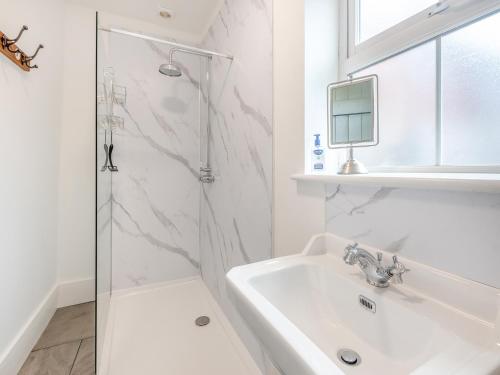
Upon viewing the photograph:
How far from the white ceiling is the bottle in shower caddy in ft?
5.24

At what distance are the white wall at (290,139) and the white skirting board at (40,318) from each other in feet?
5.06

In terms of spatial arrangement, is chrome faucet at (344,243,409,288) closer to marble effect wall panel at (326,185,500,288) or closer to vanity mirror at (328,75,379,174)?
marble effect wall panel at (326,185,500,288)

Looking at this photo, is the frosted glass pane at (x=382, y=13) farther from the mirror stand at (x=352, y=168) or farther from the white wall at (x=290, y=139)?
the mirror stand at (x=352, y=168)

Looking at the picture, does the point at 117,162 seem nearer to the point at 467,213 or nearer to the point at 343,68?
the point at 343,68

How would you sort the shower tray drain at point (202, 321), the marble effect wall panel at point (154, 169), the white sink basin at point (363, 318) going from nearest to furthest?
the white sink basin at point (363, 318), the shower tray drain at point (202, 321), the marble effect wall panel at point (154, 169)

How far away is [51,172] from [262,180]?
168 cm

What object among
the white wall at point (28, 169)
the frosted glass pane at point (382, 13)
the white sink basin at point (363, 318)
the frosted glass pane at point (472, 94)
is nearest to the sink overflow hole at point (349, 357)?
the white sink basin at point (363, 318)

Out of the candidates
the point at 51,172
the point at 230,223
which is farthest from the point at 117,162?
the point at 230,223

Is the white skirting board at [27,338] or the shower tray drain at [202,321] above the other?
the white skirting board at [27,338]

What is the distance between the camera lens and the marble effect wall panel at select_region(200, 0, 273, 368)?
4.15ft

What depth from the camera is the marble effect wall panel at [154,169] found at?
2.08 meters

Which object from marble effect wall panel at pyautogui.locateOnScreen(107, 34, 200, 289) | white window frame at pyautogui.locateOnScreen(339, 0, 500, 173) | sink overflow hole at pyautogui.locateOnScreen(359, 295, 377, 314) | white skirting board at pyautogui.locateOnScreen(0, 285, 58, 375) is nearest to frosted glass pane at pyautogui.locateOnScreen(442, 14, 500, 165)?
white window frame at pyautogui.locateOnScreen(339, 0, 500, 173)

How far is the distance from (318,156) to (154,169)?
1.71 m

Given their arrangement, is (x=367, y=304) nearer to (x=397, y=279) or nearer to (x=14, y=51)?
(x=397, y=279)
